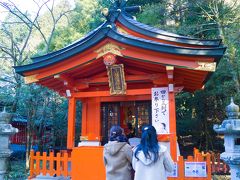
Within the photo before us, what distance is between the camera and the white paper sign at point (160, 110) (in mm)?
6625

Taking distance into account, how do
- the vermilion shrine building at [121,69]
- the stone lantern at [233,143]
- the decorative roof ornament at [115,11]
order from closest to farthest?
the stone lantern at [233,143], the vermilion shrine building at [121,69], the decorative roof ornament at [115,11]

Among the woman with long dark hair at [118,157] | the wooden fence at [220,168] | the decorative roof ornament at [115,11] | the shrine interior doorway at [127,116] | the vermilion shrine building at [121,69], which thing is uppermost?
the decorative roof ornament at [115,11]

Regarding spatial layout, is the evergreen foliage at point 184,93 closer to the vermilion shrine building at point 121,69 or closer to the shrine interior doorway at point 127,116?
the vermilion shrine building at point 121,69

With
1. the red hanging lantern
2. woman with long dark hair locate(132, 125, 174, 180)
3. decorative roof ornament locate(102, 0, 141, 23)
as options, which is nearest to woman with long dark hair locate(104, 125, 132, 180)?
woman with long dark hair locate(132, 125, 174, 180)

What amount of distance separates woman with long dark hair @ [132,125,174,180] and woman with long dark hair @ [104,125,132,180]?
25cm

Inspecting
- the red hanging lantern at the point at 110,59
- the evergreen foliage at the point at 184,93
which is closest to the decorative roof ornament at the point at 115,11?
the red hanging lantern at the point at 110,59

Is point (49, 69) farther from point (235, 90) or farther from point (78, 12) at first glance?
point (78, 12)

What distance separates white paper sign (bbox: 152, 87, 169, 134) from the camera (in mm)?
6625

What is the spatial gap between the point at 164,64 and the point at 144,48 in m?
0.63

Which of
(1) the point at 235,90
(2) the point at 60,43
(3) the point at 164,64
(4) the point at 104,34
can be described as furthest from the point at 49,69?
(2) the point at 60,43

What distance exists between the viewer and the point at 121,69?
6980 millimetres

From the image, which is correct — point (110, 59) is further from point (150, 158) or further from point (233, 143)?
point (150, 158)

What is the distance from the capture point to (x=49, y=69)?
23.3 feet

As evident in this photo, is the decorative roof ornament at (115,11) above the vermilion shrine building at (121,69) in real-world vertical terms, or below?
above
